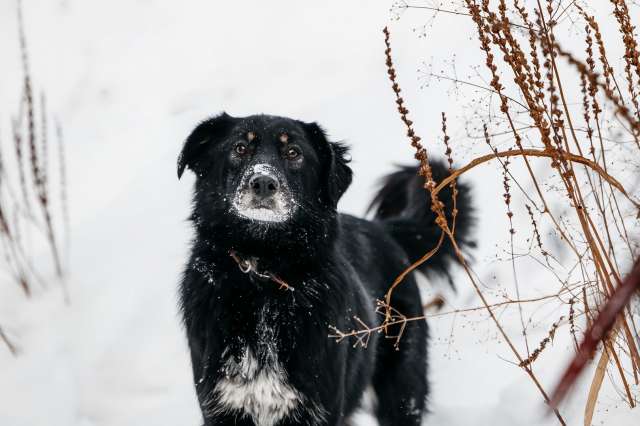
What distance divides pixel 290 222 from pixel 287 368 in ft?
2.31

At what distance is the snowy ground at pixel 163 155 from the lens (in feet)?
13.7

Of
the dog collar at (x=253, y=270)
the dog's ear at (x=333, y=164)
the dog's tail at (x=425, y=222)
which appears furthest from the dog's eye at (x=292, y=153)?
the dog's tail at (x=425, y=222)

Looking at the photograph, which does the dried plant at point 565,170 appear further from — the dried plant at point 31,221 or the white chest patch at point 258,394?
the dried plant at point 31,221

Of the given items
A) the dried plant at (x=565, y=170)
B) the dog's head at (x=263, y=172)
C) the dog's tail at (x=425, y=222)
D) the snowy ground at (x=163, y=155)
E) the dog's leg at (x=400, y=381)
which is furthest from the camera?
the dog's tail at (x=425, y=222)

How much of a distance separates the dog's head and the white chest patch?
674 mm

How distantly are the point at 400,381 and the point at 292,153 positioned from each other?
1.56 metres

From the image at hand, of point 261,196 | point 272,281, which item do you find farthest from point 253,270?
point 261,196

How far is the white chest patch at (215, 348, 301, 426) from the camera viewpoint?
9.41 ft

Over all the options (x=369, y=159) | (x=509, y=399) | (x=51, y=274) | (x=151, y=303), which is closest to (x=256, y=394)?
(x=509, y=399)

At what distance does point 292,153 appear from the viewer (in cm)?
334

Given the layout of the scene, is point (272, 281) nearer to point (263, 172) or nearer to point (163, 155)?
point (263, 172)

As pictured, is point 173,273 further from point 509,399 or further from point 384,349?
point 509,399

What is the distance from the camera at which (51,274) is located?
4.95 meters

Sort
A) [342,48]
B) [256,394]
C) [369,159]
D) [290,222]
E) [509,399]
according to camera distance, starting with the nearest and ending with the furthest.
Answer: [256,394] → [290,222] → [509,399] → [369,159] → [342,48]
